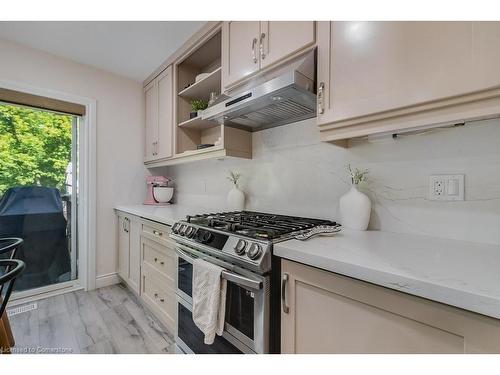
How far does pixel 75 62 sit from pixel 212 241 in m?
2.45

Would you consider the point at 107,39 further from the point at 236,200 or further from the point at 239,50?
the point at 236,200

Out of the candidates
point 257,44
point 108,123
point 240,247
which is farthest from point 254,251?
point 108,123

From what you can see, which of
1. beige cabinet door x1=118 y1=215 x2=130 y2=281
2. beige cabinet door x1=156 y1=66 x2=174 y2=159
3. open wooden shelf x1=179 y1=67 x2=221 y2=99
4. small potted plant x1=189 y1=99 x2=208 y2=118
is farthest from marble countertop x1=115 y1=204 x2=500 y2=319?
beige cabinet door x1=118 y1=215 x2=130 y2=281

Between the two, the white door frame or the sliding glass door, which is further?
the white door frame

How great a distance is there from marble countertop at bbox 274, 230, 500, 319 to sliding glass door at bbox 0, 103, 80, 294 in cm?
244

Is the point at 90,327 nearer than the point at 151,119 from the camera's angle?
Yes

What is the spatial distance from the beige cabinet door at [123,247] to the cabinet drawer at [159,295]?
18.5 inches

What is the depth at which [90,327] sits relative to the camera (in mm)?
1736

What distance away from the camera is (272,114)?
148cm

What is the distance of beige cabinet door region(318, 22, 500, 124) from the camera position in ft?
2.32

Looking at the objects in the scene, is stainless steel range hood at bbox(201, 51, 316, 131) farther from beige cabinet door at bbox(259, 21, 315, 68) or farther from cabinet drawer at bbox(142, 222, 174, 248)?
cabinet drawer at bbox(142, 222, 174, 248)

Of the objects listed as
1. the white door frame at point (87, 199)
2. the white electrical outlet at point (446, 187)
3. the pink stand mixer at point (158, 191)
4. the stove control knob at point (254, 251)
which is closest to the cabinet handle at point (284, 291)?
the stove control knob at point (254, 251)

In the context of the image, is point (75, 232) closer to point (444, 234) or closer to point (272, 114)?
point (272, 114)

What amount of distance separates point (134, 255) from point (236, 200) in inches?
44.3
